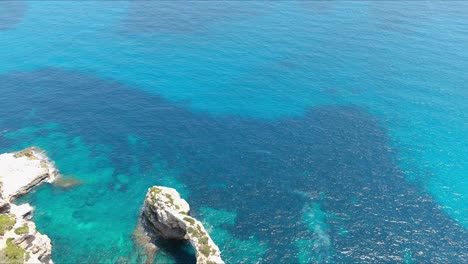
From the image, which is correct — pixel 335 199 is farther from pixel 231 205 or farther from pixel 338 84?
pixel 338 84

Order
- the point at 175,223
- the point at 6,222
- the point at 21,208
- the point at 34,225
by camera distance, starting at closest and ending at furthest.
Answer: the point at 6,222 < the point at 34,225 < the point at 175,223 < the point at 21,208

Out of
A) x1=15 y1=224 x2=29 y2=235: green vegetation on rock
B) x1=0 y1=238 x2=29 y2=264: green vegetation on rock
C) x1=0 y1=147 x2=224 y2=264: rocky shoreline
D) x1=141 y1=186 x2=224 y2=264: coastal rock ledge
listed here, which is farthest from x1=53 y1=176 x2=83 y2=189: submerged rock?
x1=0 y1=238 x2=29 y2=264: green vegetation on rock

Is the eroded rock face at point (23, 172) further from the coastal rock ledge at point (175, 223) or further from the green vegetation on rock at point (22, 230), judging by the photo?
the coastal rock ledge at point (175, 223)

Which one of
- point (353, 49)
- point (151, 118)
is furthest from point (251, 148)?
point (353, 49)

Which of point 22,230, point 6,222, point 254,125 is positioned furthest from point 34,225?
point 254,125

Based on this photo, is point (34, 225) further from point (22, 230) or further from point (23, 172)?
point (23, 172)

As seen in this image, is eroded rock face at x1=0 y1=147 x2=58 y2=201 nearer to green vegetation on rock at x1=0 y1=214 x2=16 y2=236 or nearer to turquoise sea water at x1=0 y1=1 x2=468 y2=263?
turquoise sea water at x1=0 y1=1 x2=468 y2=263
